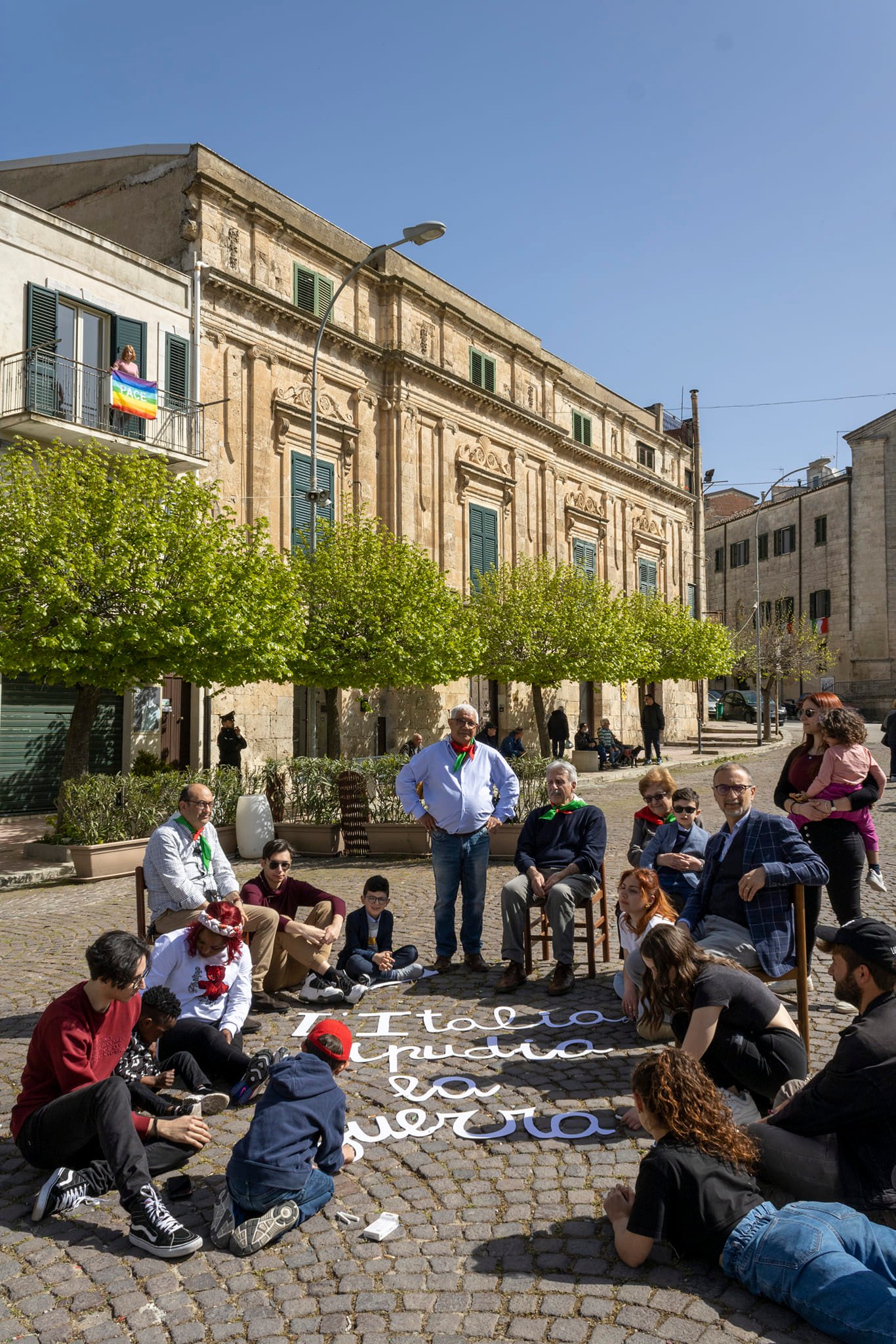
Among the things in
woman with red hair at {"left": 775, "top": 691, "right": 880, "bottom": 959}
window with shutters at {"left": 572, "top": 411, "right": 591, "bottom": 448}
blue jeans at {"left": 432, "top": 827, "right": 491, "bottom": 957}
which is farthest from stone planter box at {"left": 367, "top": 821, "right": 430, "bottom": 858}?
window with shutters at {"left": 572, "top": 411, "right": 591, "bottom": 448}

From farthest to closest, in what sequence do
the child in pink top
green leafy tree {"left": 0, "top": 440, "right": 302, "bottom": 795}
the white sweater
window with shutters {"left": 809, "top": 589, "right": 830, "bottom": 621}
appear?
window with shutters {"left": 809, "top": 589, "right": 830, "bottom": 621}
green leafy tree {"left": 0, "top": 440, "right": 302, "bottom": 795}
the child in pink top
the white sweater

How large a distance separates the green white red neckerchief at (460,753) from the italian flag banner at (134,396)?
43.8 ft

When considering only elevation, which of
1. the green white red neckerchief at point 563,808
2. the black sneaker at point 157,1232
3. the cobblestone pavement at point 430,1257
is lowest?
the cobblestone pavement at point 430,1257

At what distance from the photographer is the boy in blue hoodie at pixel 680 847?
6680 millimetres

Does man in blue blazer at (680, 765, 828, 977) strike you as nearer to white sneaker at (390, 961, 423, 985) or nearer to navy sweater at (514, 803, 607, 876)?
navy sweater at (514, 803, 607, 876)

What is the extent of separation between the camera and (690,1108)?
11.6ft

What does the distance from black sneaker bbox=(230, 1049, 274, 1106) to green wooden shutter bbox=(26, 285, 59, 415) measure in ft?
48.1

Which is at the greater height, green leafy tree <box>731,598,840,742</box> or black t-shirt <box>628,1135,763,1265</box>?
green leafy tree <box>731,598,840,742</box>

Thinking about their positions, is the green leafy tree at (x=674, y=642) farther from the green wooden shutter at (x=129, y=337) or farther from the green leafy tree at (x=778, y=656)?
the green wooden shutter at (x=129, y=337)

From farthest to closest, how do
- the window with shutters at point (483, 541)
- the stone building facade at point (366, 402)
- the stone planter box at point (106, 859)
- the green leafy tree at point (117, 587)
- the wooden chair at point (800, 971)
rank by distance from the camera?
the window with shutters at point (483, 541)
the stone building facade at point (366, 402)
the green leafy tree at point (117, 587)
the stone planter box at point (106, 859)
the wooden chair at point (800, 971)

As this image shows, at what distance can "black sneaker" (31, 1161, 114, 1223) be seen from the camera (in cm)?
397

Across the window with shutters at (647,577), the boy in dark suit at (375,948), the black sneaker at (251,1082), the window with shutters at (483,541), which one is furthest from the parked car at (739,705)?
the black sneaker at (251,1082)

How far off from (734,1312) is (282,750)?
19007mm

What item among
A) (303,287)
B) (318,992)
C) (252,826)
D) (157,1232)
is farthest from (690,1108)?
(303,287)
